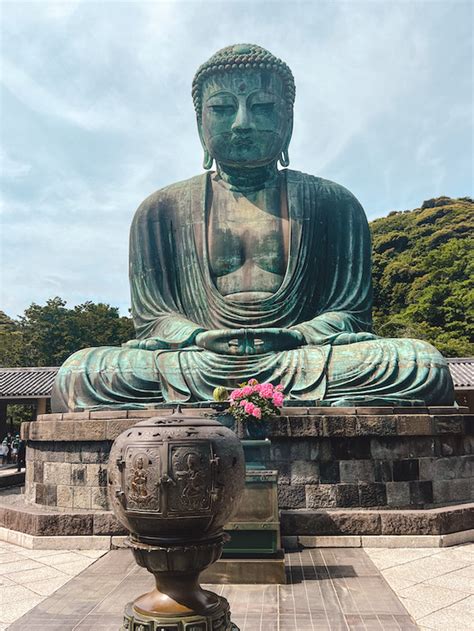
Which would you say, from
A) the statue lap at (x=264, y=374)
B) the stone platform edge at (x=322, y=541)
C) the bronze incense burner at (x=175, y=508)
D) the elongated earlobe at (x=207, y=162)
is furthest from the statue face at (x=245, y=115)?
the bronze incense burner at (x=175, y=508)

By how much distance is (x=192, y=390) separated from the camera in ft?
23.6

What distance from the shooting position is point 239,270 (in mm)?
8750

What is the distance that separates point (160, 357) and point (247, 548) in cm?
324

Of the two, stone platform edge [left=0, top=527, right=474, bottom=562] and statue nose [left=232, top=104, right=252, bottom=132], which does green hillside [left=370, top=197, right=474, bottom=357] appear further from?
stone platform edge [left=0, top=527, right=474, bottom=562]

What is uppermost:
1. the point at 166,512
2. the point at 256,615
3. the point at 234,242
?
the point at 234,242

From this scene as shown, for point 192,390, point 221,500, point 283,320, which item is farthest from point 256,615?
point 283,320

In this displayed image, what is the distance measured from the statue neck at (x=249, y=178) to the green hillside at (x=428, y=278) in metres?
16.6

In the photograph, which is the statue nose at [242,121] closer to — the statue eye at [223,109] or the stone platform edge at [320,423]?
the statue eye at [223,109]

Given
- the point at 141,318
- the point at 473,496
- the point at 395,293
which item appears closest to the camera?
the point at 473,496

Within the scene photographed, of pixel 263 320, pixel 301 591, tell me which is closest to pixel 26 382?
pixel 263 320

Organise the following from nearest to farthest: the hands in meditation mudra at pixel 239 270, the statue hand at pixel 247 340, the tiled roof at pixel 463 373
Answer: the hands in meditation mudra at pixel 239 270 → the statue hand at pixel 247 340 → the tiled roof at pixel 463 373

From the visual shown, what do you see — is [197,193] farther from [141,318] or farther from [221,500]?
[221,500]

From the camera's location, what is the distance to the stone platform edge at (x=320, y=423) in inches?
239

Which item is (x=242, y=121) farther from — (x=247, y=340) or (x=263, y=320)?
(x=247, y=340)
